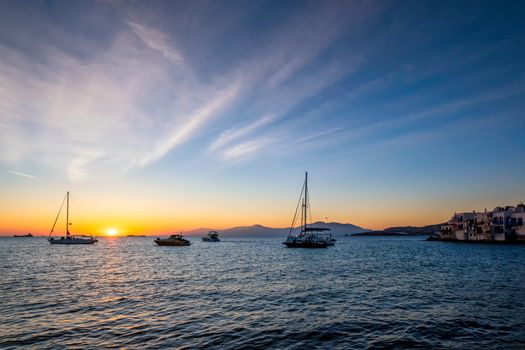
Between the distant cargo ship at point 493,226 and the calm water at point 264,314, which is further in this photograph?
the distant cargo ship at point 493,226

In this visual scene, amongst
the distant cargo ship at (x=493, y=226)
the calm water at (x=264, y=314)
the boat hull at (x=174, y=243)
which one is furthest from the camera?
the boat hull at (x=174, y=243)

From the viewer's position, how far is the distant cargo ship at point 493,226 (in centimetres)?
12150

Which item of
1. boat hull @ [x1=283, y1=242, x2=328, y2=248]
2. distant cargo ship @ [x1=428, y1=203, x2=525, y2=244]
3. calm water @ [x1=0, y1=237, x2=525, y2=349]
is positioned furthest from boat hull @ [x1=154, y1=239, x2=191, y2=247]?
distant cargo ship @ [x1=428, y1=203, x2=525, y2=244]

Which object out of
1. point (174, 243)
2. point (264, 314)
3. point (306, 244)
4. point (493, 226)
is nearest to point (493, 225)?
point (493, 226)

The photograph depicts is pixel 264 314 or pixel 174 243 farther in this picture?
pixel 174 243

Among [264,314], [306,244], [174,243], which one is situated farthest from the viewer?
[174,243]

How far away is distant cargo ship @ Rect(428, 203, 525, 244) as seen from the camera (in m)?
122

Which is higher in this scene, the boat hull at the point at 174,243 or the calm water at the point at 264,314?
the calm water at the point at 264,314

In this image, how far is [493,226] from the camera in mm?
128625

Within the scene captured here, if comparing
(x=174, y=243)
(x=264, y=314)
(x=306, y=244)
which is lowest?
(x=174, y=243)

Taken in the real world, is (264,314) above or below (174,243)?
above

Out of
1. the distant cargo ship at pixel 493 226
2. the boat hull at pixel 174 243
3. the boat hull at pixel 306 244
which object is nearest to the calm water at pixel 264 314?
the boat hull at pixel 306 244

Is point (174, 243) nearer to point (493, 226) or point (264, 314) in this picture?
point (264, 314)

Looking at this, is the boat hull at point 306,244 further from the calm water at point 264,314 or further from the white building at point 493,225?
the white building at point 493,225
